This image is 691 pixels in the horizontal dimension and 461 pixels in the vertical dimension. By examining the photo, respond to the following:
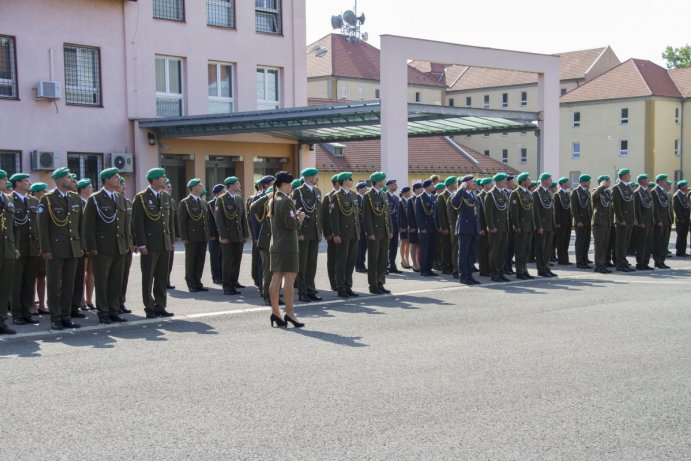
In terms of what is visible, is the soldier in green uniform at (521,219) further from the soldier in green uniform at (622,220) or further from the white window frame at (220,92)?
the white window frame at (220,92)

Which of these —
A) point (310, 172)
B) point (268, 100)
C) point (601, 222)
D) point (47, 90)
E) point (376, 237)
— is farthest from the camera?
point (268, 100)

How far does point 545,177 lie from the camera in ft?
57.5

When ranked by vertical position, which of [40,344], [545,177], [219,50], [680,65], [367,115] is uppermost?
[680,65]

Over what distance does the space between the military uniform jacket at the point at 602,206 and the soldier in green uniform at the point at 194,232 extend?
7.75 m

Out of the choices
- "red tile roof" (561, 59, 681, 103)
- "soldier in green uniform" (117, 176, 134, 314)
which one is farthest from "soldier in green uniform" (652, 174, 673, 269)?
"red tile roof" (561, 59, 681, 103)

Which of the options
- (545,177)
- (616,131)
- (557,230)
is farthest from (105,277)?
(616,131)

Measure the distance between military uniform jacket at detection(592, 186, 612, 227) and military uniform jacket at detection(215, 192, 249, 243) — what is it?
7.20 metres

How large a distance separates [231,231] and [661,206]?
32.6ft

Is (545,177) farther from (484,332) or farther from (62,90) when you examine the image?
(62,90)

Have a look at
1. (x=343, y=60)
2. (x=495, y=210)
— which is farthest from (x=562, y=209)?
(x=343, y=60)

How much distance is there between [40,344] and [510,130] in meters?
22.7

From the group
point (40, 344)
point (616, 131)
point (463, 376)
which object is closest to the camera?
point (463, 376)

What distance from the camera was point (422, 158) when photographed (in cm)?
4975

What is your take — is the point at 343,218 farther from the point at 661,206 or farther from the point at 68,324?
the point at 661,206
